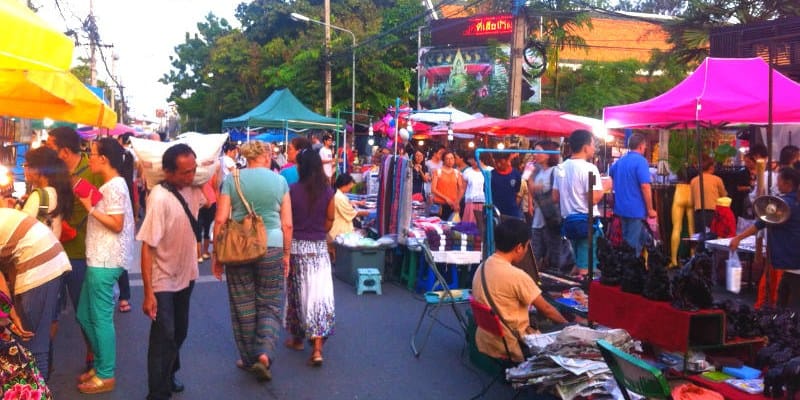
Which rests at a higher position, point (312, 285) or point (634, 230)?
point (634, 230)

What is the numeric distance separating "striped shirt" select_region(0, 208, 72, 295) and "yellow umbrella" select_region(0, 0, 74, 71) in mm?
849

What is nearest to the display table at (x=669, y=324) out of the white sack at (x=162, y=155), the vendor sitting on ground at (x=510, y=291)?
the vendor sitting on ground at (x=510, y=291)

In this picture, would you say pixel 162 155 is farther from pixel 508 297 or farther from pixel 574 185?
pixel 574 185

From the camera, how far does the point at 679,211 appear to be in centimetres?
1063

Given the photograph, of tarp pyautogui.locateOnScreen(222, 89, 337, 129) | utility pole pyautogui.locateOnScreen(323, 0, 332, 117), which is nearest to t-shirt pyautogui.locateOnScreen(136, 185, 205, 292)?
tarp pyautogui.locateOnScreen(222, 89, 337, 129)

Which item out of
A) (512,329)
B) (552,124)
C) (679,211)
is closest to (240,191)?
(512,329)

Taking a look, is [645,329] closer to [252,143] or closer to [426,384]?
[426,384]

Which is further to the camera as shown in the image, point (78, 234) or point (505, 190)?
point (505, 190)

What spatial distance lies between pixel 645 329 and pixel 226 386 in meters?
3.10

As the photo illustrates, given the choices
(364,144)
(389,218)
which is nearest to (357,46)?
(364,144)

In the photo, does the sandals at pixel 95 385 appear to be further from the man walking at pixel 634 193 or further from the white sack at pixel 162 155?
the man walking at pixel 634 193

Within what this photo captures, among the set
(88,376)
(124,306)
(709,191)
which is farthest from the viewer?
(709,191)

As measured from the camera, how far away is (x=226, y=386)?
568 centimetres

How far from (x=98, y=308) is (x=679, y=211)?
8199 millimetres
